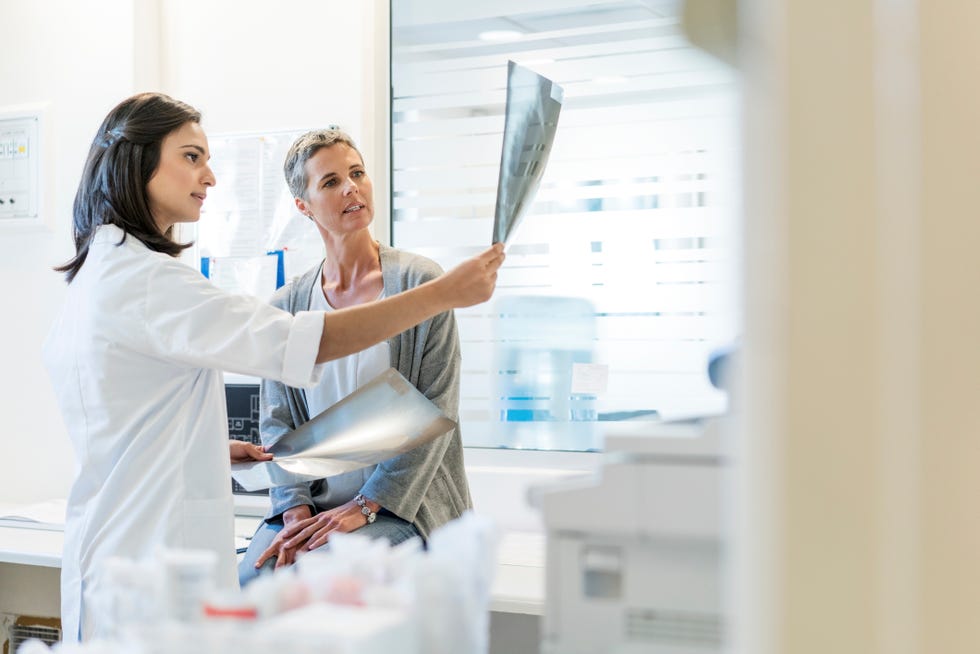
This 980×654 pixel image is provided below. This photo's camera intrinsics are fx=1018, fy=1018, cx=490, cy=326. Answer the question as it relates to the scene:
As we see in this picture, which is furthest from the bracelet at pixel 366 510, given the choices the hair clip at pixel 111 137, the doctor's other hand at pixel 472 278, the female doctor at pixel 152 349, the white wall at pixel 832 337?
the white wall at pixel 832 337

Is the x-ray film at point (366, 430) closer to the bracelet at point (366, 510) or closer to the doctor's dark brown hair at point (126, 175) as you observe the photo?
the bracelet at point (366, 510)

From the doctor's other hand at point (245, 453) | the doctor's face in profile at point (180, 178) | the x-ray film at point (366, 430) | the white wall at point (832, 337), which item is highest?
the doctor's face in profile at point (180, 178)

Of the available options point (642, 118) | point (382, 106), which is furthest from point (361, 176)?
point (642, 118)

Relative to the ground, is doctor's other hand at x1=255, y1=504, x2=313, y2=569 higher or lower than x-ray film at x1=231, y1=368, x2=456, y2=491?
lower

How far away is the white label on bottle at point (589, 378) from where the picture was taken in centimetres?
269

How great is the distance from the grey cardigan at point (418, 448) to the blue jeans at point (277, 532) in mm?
24

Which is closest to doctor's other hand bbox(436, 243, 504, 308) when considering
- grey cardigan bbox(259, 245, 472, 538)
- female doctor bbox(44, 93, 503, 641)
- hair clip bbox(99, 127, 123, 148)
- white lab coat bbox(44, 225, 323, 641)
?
female doctor bbox(44, 93, 503, 641)

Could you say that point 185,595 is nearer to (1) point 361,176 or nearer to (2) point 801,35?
(2) point 801,35

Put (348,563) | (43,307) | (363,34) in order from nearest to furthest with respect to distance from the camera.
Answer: (348,563)
(363,34)
(43,307)

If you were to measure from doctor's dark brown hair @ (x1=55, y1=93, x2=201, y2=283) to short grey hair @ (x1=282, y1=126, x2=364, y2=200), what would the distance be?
48cm

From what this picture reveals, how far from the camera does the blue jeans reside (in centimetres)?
213

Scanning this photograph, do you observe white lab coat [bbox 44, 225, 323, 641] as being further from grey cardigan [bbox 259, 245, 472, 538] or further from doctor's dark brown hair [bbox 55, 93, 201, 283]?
grey cardigan [bbox 259, 245, 472, 538]

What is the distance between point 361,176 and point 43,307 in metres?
1.35

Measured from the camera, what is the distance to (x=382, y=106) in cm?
290
